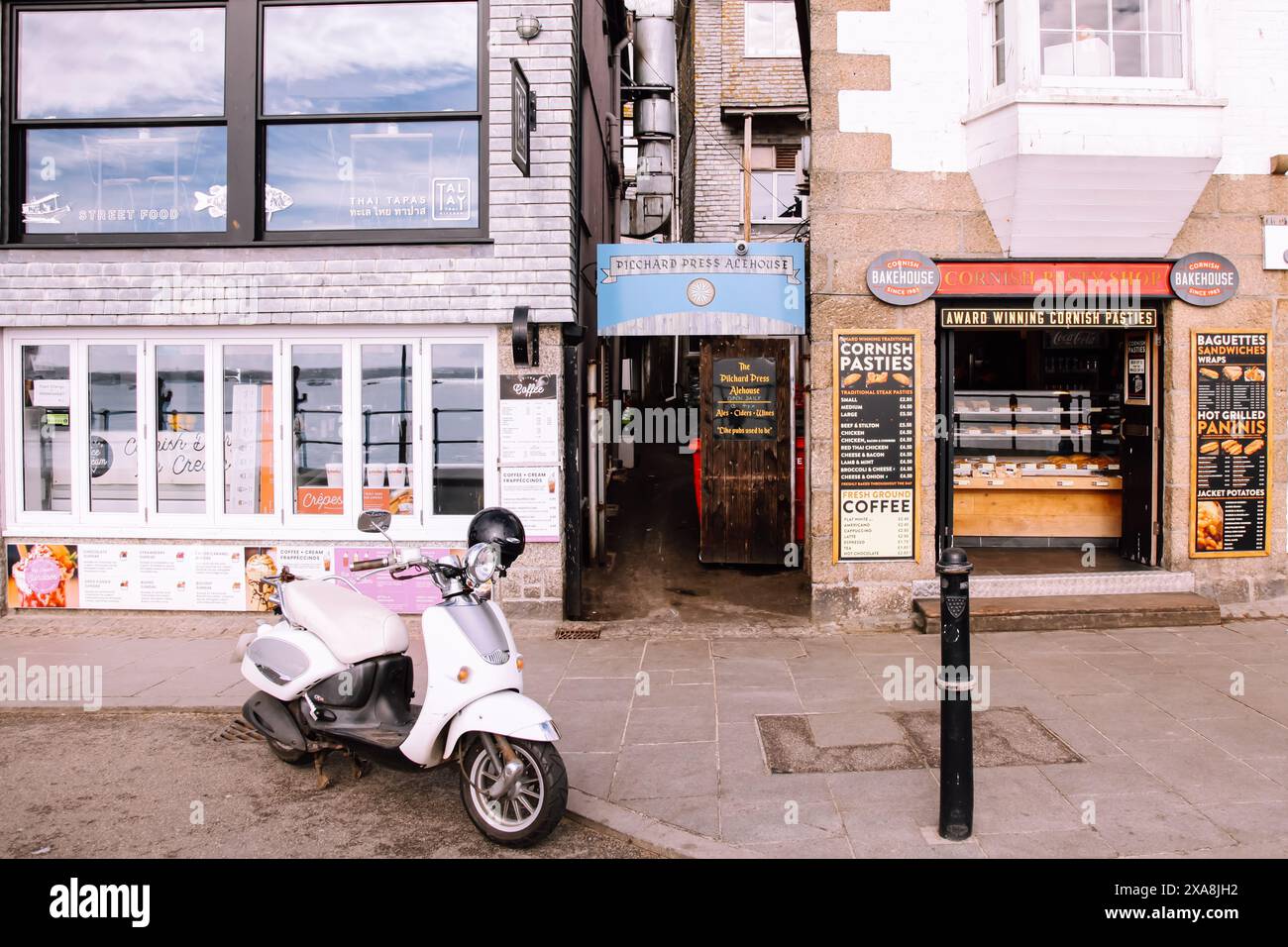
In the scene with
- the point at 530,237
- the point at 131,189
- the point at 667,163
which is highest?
the point at 667,163

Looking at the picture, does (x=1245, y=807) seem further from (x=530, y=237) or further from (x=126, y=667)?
(x=126, y=667)

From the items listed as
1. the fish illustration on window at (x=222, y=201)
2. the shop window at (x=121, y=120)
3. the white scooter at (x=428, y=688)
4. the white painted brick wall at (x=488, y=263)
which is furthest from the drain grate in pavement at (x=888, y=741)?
the shop window at (x=121, y=120)

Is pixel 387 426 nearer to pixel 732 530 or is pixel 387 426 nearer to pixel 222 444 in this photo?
pixel 222 444

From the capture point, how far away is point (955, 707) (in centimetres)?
446

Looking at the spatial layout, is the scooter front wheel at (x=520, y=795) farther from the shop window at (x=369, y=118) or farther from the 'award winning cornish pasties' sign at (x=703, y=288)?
the shop window at (x=369, y=118)

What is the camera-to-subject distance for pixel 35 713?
6594mm

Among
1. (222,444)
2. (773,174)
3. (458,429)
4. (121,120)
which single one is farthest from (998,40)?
(773,174)

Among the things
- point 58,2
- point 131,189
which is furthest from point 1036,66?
point 58,2

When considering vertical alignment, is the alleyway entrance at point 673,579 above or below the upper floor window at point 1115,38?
below

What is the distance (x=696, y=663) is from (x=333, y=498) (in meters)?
3.68

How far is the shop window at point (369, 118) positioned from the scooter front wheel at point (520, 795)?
18.3 ft

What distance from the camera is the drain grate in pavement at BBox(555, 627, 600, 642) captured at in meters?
8.32

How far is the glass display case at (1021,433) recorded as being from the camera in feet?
34.4
